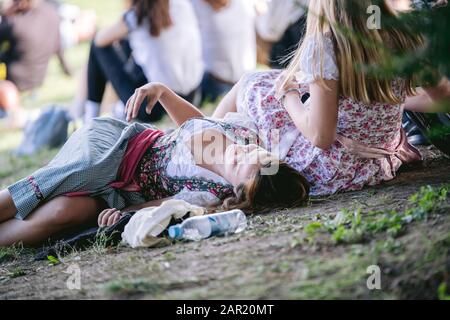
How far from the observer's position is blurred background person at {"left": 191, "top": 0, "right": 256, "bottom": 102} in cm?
611

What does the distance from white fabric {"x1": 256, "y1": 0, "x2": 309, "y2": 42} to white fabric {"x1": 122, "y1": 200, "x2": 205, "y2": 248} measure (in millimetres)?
3338

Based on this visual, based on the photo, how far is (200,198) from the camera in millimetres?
3336

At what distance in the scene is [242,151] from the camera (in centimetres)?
325

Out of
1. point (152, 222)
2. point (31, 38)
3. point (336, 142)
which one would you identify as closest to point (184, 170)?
point (152, 222)

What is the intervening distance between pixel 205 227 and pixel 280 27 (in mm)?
3630

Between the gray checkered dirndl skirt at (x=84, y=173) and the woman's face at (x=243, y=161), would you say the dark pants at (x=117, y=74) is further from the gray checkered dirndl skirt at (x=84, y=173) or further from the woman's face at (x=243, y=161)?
the woman's face at (x=243, y=161)

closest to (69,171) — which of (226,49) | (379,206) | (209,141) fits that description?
(209,141)

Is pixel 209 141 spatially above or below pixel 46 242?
above

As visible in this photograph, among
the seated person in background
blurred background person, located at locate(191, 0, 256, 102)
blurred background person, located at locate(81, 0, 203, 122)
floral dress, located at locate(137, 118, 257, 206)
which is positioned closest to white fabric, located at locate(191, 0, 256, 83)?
blurred background person, located at locate(191, 0, 256, 102)

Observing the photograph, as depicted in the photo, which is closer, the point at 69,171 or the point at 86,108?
the point at 69,171

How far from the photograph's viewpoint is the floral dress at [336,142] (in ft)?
10.7

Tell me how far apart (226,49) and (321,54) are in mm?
3254

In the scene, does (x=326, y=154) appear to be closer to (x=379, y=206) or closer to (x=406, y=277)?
(x=379, y=206)

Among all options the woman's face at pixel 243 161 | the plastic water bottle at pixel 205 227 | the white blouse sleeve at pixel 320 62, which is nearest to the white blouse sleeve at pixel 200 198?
the woman's face at pixel 243 161
